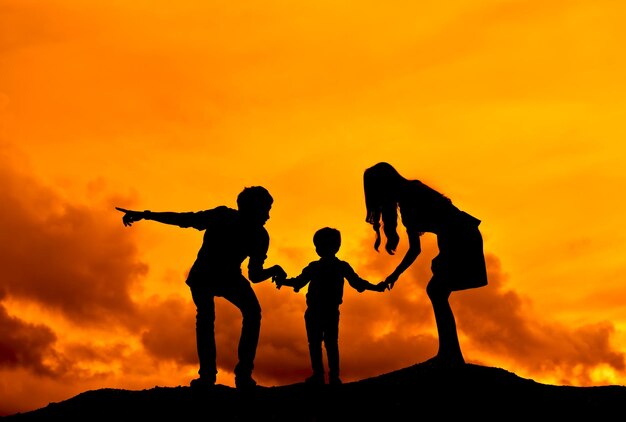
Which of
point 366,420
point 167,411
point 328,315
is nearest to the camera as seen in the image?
point 366,420

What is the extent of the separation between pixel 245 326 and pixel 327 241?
2.07 meters

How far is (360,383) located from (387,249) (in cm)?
237

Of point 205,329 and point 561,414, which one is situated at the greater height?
point 205,329

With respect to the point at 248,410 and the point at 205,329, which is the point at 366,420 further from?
the point at 205,329

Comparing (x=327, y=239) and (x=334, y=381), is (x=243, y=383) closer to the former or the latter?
(x=334, y=381)

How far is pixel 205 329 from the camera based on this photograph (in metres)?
15.3

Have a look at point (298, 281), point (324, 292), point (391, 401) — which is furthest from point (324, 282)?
point (391, 401)

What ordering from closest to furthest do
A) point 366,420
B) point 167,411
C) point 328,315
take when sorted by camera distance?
point 366,420 < point 167,411 < point 328,315

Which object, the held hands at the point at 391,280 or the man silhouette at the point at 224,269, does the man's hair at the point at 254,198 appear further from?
the held hands at the point at 391,280

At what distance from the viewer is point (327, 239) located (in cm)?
1602

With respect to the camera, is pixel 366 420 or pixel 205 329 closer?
pixel 366 420

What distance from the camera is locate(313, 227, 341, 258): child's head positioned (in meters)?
16.0

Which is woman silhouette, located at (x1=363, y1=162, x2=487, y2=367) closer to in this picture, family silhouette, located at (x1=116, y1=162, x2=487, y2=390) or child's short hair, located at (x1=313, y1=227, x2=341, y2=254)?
family silhouette, located at (x1=116, y1=162, x2=487, y2=390)

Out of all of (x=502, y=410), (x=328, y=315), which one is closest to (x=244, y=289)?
(x=328, y=315)
